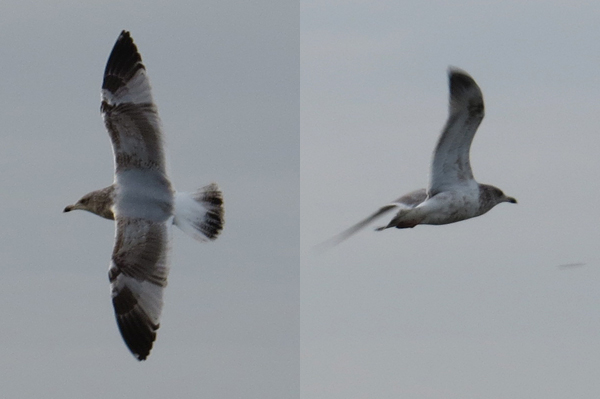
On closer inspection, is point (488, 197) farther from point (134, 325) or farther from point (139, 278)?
point (134, 325)

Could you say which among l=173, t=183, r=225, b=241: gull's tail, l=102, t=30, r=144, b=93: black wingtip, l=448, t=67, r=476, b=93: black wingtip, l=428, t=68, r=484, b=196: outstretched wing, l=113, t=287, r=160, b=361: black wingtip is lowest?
l=113, t=287, r=160, b=361: black wingtip

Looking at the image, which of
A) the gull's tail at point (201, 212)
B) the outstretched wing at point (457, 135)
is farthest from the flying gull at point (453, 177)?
the gull's tail at point (201, 212)

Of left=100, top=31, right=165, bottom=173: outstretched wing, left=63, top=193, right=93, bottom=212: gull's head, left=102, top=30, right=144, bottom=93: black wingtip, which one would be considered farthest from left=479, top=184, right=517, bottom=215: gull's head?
left=63, top=193, right=93, bottom=212: gull's head

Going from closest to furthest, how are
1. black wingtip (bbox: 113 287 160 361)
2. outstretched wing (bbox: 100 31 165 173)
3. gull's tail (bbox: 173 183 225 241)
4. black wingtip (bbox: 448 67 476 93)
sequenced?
black wingtip (bbox: 113 287 160 361), black wingtip (bbox: 448 67 476 93), outstretched wing (bbox: 100 31 165 173), gull's tail (bbox: 173 183 225 241)

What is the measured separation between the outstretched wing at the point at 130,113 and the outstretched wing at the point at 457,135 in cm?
305

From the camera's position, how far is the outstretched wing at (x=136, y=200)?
49.9 feet

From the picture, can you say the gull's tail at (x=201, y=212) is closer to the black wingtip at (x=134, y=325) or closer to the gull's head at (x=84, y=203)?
the gull's head at (x=84, y=203)

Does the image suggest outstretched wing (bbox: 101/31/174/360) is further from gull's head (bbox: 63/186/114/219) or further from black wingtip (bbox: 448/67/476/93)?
black wingtip (bbox: 448/67/476/93)

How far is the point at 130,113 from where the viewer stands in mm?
16062

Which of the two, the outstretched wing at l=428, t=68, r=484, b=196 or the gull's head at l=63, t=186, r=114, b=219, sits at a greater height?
the outstretched wing at l=428, t=68, r=484, b=196

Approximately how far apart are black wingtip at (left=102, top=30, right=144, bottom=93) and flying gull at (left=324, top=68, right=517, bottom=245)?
10.8ft

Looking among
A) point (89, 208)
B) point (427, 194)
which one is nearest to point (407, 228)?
point (427, 194)

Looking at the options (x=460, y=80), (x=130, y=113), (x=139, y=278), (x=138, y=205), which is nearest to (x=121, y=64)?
(x=130, y=113)

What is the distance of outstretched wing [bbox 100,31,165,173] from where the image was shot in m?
16.0
